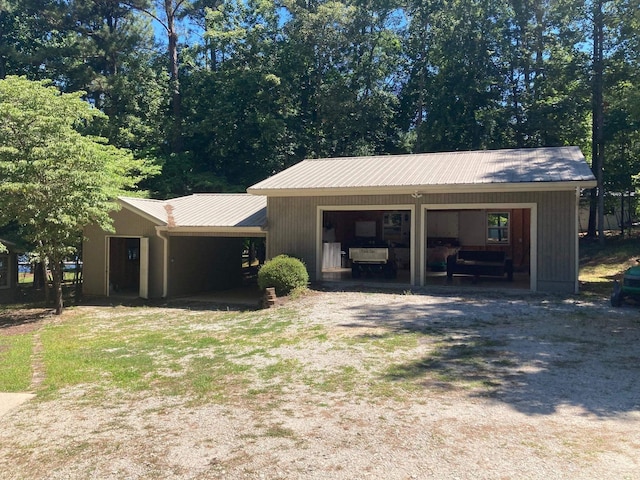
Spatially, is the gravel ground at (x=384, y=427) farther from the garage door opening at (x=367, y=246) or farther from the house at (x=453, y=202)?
the garage door opening at (x=367, y=246)

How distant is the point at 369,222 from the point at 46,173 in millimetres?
12260

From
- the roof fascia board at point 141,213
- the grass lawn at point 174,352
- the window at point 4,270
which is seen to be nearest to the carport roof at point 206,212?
the roof fascia board at point 141,213

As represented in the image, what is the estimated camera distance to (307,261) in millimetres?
14695

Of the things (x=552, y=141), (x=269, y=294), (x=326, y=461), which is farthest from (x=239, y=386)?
(x=552, y=141)

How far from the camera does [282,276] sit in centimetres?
1273

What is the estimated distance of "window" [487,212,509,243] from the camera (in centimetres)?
1894

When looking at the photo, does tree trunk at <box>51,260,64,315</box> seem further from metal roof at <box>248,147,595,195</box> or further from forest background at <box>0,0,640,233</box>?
forest background at <box>0,0,640,233</box>

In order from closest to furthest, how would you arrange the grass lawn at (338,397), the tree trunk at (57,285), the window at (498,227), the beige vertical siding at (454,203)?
the grass lawn at (338,397), the beige vertical siding at (454,203), the tree trunk at (57,285), the window at (498,227)

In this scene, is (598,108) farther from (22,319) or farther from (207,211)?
(22,319)

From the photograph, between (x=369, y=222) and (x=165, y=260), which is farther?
(x=369, y=222)

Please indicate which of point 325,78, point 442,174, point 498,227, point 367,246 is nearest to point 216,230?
point 367,246

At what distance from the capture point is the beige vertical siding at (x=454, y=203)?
1230 centimetres

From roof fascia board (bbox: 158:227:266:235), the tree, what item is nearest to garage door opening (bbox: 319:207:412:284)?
roof fascia board (bbox: 158:227:266:235)

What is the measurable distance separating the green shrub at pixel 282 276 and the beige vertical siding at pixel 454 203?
1602mm
